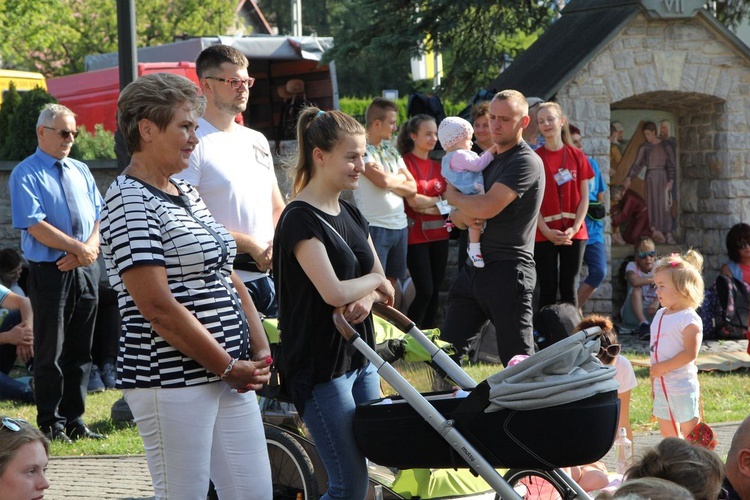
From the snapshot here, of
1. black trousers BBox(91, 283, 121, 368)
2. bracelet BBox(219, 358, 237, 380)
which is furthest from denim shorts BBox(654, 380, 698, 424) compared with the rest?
black trousers BBox(91, 283, 121, 368)

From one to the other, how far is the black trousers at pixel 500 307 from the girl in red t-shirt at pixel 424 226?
3569 mm

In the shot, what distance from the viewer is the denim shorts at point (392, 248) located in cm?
988

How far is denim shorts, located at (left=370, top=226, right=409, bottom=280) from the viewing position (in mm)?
9883

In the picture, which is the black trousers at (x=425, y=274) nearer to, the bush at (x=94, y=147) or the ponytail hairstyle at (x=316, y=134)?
the bush at (x=94, y=147)

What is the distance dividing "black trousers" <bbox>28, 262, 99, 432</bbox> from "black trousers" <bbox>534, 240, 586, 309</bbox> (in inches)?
150

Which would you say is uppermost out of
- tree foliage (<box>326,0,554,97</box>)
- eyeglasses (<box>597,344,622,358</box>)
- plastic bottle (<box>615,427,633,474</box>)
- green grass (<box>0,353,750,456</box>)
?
tree foliage (<box>326,0,554,97</box>)

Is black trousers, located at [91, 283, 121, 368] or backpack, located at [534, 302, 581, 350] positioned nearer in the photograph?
backpack, located at [534, 302, 581, 350]

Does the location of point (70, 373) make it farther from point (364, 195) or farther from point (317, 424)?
point (317, 424)

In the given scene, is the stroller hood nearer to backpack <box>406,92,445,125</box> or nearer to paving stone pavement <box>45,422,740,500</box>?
paving stone pavement <box>45,422,740,500</box>

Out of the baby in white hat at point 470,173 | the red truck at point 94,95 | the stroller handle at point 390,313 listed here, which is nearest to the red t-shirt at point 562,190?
the baby in white hat at point 470,173

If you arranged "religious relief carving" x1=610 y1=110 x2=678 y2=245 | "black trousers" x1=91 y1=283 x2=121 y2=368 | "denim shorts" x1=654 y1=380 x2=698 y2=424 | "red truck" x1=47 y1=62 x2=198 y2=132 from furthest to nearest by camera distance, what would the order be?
"red truck" x1=47 y1=62 x2=198 y2=132, "religious relief carving" x1=610 y1=110 x2=678 y2=245, "black trousers" x1=91 y1=283 x2=121 y2=368, "denim shorts" x1=654 y1=380 x2=698 y2=424

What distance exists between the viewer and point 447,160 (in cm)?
756

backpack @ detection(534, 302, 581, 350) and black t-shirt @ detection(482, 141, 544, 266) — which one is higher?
black t-shirt @ detection(482, 141, 544, 266)

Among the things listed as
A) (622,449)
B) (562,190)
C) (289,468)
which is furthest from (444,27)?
(289,468)
